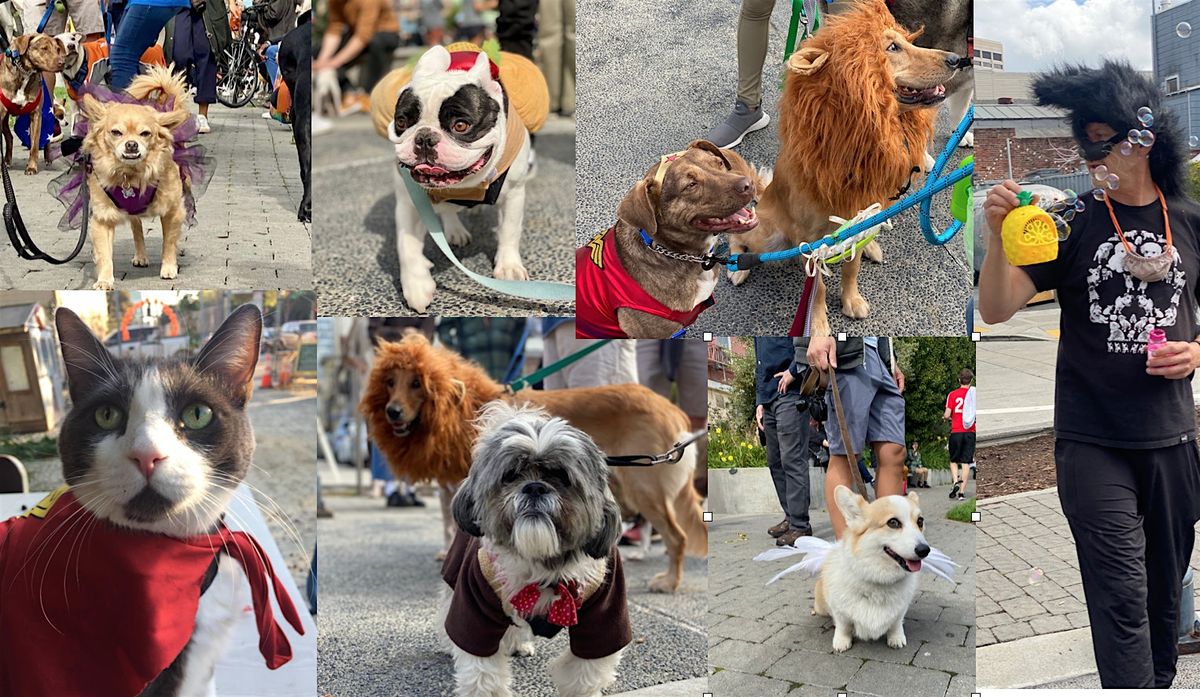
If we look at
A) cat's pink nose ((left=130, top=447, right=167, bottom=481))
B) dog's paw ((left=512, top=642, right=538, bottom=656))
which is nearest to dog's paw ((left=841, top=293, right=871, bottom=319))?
dog's paw ((left=512, top=642, right=538, bottom=656))

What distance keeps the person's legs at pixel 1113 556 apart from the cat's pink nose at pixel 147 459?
320 cm

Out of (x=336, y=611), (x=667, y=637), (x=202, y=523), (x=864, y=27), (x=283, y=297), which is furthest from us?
(x=336, y=611)

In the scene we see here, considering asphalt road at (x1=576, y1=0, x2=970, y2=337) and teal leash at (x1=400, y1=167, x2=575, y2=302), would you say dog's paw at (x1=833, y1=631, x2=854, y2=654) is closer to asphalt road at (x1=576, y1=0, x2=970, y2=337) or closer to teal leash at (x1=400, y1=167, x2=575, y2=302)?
asphalt road at (x1=576, y1=0, x2=970, y2=337)

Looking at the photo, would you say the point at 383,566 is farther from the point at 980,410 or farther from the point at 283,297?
the point at 980,410

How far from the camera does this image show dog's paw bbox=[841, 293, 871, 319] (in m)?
3.54

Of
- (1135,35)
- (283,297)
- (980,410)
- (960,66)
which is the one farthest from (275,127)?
(1135,35)

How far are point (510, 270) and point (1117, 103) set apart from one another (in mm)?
2345

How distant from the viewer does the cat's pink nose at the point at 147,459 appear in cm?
329

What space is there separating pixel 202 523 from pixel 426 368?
1.06 meters

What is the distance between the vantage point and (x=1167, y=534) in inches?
136

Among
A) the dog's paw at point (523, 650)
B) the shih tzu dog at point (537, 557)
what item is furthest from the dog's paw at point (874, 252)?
the dog's paw at point (523, 650)

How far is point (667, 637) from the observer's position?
4008 millimetres

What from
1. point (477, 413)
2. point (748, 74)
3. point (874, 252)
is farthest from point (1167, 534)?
point (477, 413)

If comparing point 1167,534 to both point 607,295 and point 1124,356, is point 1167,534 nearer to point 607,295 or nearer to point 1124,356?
point 1124,356
